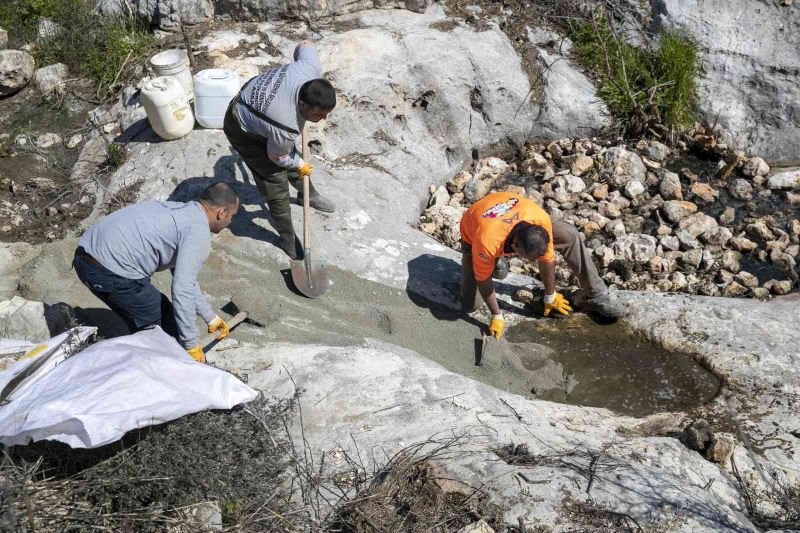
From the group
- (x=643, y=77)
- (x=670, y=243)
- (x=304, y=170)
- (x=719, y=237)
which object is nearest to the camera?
(x=304, y=170)

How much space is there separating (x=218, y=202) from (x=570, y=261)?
235cm

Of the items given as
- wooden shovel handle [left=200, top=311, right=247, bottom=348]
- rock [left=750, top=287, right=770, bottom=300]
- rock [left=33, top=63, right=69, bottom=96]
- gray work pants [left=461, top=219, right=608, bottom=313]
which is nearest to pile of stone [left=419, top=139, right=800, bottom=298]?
rock [left=750, top=287, right=770, bottom=300]

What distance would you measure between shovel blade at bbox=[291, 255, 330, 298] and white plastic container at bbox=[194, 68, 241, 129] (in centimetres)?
150

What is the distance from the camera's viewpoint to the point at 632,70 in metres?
7.02

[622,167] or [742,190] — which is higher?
Answer: [622,167]

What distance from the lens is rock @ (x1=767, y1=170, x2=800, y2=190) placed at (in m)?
6.35

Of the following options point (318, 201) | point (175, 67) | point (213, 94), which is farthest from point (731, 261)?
point (175, 67)

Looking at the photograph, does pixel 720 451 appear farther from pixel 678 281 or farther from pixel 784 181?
pixel 784 181

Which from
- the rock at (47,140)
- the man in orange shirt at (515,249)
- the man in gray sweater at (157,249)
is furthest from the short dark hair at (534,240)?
the rock at (47,140)

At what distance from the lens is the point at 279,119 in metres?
4.35

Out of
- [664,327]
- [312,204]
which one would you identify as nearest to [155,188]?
[312,204]

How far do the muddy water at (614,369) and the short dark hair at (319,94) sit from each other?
1.95 m

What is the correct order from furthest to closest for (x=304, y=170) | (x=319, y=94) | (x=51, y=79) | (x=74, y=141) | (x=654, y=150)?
(x=654, y=150) < (x=51, y=79) < (x=74, y=141) < (x=304, y=170) < (x=319, y=94)

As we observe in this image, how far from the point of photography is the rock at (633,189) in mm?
6285
